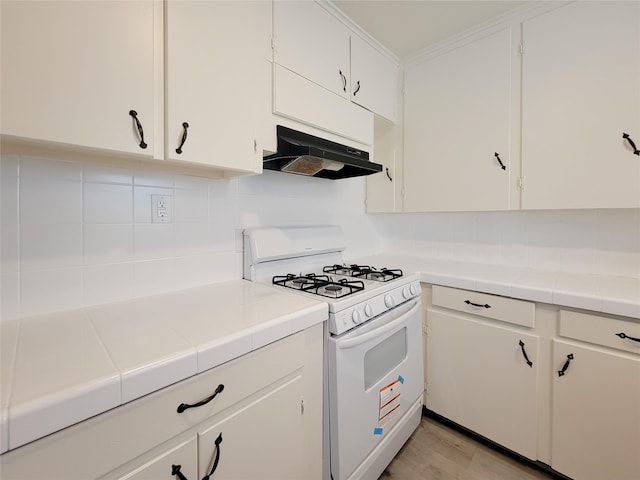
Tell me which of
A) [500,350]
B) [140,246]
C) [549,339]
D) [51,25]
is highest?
[51,25]

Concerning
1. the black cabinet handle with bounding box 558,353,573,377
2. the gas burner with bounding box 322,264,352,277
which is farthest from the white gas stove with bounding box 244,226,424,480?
the black cabinet handle with bounding box 558,353,573,377

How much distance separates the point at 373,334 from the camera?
126 centimetres

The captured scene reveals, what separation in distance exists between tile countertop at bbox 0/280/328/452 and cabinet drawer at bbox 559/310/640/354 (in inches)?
43.6

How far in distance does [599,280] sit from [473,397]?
3.03 feet

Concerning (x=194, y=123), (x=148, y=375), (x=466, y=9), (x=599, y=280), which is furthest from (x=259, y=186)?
(x=599, y=280)

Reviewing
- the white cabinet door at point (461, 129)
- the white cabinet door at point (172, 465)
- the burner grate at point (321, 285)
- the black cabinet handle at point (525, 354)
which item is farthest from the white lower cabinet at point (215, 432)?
the white cabinet door at point (461, 129)

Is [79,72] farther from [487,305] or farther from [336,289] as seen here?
[487,305]

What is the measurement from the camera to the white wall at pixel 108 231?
937mm

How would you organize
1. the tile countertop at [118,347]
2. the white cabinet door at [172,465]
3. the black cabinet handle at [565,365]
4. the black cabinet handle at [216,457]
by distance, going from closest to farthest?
the tile countertop at [118,347] → the white cabinet door at [172,465] → the black cabinet handle at [216,457] → the black cabinet handle at [565,365]

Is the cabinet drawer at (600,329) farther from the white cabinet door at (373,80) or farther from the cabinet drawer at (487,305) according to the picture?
the white cabinet door at (373,80)

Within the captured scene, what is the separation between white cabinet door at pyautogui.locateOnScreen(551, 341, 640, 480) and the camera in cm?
117

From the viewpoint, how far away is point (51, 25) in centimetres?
74

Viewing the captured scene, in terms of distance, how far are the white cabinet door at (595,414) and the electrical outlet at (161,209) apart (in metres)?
1.85

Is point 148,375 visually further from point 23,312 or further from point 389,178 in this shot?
point 389,178
